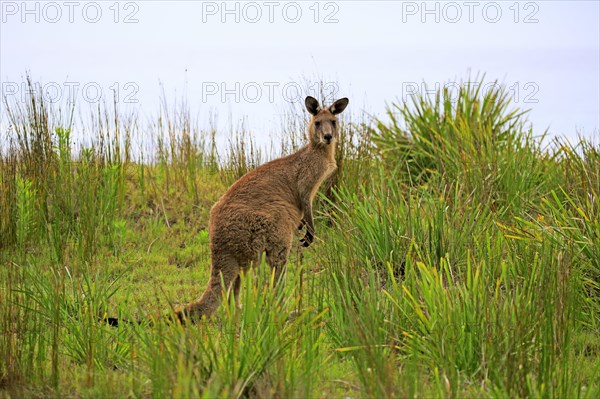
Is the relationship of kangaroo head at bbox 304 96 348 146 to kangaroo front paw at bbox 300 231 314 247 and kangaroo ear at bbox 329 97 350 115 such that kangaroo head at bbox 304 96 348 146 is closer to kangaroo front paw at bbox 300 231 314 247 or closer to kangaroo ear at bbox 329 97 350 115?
kangaroo ear at bbox 329 97 350 115

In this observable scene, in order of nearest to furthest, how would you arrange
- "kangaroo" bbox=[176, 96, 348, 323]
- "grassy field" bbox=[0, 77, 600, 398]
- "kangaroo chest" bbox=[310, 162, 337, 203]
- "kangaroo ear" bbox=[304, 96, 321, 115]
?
"grassy field" bbox=[0, 77, 600, 398]
"kangaroo" bbox=[176, 96, 348, 323]
"kangaroo chest" bbox=[310, 162, 337, 203]
"kangaroo ear" bbox=[304, 96, 321, 115]

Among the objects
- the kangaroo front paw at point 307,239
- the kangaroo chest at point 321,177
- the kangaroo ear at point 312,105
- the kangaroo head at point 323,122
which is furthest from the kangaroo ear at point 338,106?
the kangaroo front paw at point 307,239

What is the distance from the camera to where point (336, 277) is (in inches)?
211

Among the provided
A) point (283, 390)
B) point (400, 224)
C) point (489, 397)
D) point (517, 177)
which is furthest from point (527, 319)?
point (517, 177)

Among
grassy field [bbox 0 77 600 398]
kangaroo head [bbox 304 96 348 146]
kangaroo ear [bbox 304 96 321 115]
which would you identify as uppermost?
kangaroo ear [bbox 304 96 321 115]

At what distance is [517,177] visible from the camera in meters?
9.15

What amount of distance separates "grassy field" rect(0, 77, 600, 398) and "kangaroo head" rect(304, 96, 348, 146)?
1.89 ft

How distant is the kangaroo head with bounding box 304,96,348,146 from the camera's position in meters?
7.60

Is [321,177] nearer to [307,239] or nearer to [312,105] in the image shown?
[307,239]

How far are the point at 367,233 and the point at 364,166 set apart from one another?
340cm

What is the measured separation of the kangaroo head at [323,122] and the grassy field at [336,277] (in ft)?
1.89

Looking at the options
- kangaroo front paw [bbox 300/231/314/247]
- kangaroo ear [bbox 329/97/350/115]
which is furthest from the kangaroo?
kangaroo ear [bbox 329/97/350/115]

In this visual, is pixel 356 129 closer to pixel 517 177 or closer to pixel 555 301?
pixel 517 177

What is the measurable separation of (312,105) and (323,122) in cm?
28
